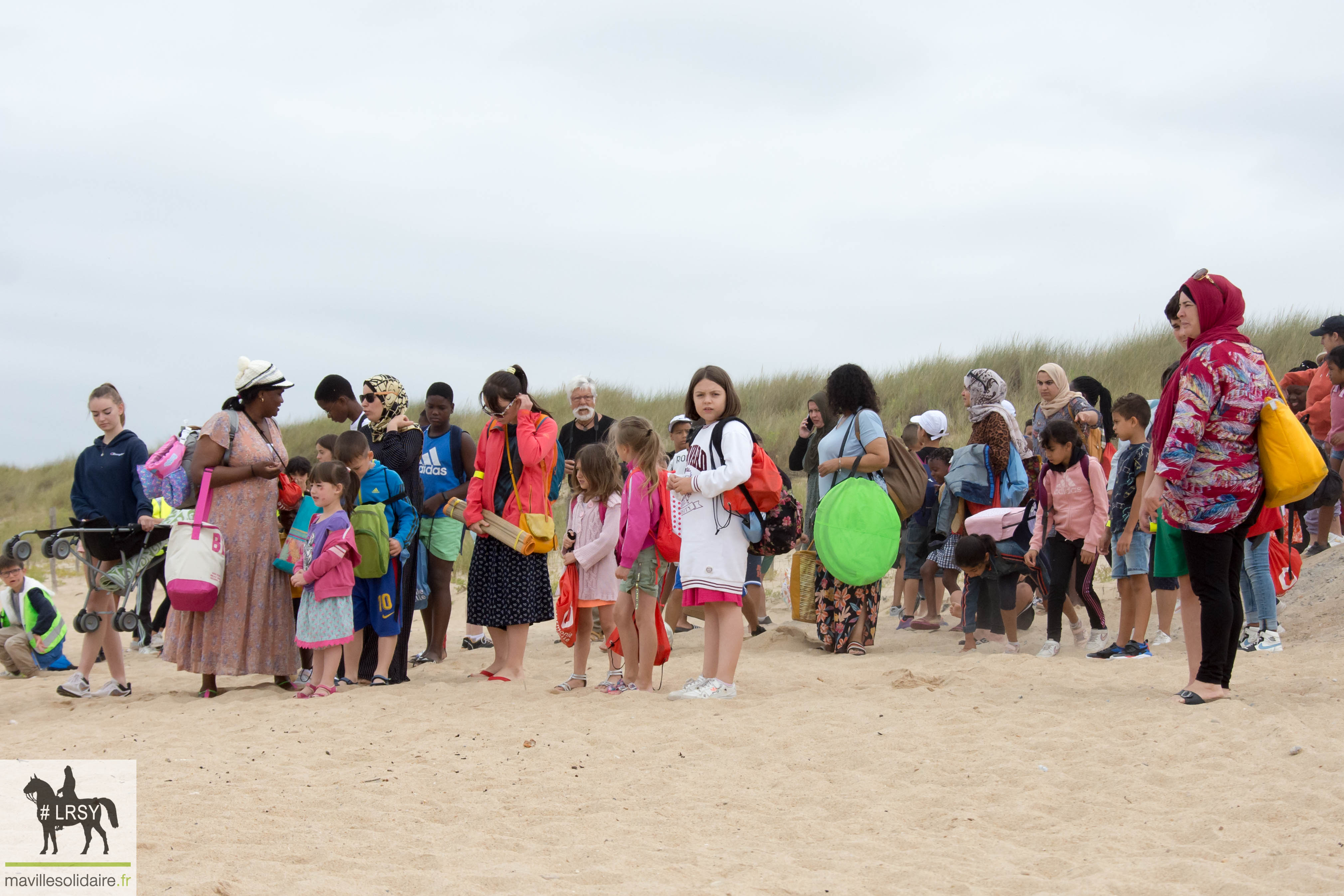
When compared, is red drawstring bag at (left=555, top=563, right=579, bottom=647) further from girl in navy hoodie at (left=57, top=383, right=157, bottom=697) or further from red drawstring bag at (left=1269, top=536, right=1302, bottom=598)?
red drawstring bag at (left=1269, top=536, right=1302, bottom=598)

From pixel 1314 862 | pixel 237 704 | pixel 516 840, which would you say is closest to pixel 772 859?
pixel 516 840

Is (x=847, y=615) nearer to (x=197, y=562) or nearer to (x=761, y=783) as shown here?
(x=761, y=783)

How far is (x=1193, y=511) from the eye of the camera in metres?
4.68

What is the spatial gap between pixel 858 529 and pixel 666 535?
1.37 metres

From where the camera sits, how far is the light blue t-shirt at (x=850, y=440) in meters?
6.75

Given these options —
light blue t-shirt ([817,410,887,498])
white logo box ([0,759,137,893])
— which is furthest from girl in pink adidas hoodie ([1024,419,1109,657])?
white logo box ([0,759,137,893])

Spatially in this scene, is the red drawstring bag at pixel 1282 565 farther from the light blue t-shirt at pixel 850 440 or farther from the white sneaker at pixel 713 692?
the white sneaker at pixel 713 692

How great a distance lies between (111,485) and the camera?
6449 mm

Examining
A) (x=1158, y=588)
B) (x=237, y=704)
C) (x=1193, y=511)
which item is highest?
(x=1193, y=511)

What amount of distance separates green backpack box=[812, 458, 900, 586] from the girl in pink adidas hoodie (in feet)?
2.99

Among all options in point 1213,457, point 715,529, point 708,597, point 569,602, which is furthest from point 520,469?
point 1213,457

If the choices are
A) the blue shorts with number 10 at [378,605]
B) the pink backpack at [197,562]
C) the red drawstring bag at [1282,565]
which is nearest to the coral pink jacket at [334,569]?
Result: the blue shorts with number 10 at [378,605]

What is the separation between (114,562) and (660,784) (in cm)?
424

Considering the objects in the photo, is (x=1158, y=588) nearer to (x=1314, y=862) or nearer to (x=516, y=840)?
(x=1314, y=862)
